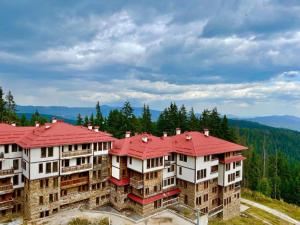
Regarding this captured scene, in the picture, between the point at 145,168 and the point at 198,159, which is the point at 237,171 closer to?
the point at 198,159

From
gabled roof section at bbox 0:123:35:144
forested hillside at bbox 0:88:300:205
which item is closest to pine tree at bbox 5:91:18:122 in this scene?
forested hillside at bbox 0:88:300:205

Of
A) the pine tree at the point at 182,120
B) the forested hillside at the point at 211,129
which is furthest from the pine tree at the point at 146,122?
the pine tree at the point at 182,120

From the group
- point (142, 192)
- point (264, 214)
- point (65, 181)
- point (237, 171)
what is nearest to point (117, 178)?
point (142, 192)

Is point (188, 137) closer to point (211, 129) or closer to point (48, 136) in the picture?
point (48, 136)

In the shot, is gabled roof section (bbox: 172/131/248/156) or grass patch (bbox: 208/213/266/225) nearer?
gabled roof section (bbox: 172/131/248/156)

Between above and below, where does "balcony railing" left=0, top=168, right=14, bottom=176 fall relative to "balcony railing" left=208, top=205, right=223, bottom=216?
above

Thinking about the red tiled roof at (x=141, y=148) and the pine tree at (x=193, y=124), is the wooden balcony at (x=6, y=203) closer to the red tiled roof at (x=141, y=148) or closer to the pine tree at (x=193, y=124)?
the red tiled roof at (x=141, y=148)

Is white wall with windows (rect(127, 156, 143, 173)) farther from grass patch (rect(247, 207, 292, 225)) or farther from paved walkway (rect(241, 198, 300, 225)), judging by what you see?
paved walkway (rect(241, 198, 300, 225))
